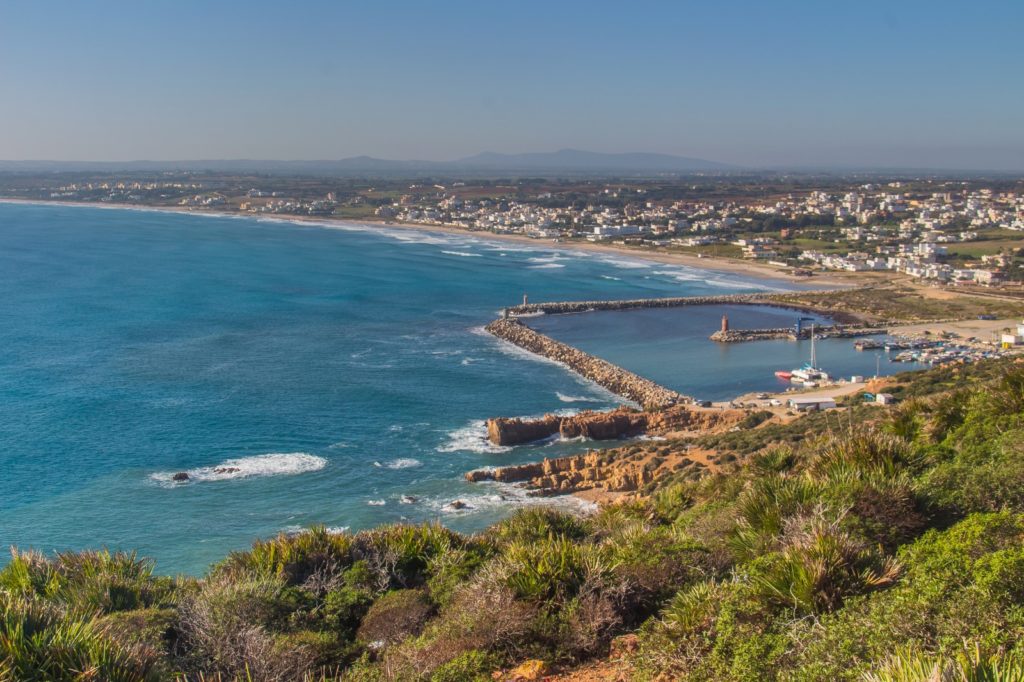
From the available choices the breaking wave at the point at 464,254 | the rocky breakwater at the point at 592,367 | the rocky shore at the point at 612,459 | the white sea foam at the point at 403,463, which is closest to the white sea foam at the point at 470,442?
the rocky shore at the point at 612,459

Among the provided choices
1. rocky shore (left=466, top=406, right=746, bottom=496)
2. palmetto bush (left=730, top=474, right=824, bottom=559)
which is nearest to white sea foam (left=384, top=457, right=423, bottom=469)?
rocky shore (left=466, top=406, right=746, bottom=496)

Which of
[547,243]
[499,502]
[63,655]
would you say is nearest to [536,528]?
[63,655]

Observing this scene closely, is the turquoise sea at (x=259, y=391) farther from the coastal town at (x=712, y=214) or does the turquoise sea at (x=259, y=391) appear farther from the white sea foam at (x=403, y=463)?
the coastal town at (x=712, y=214)

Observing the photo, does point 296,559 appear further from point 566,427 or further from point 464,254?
point 464,254

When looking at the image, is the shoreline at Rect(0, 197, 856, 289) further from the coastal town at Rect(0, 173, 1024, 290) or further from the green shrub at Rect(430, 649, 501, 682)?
the green shrub at Rect(430, 649, 501, 682)

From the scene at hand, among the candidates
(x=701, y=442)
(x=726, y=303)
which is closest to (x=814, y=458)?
(x=701, y=442)

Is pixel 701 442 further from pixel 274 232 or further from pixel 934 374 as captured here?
pixel 274 232
